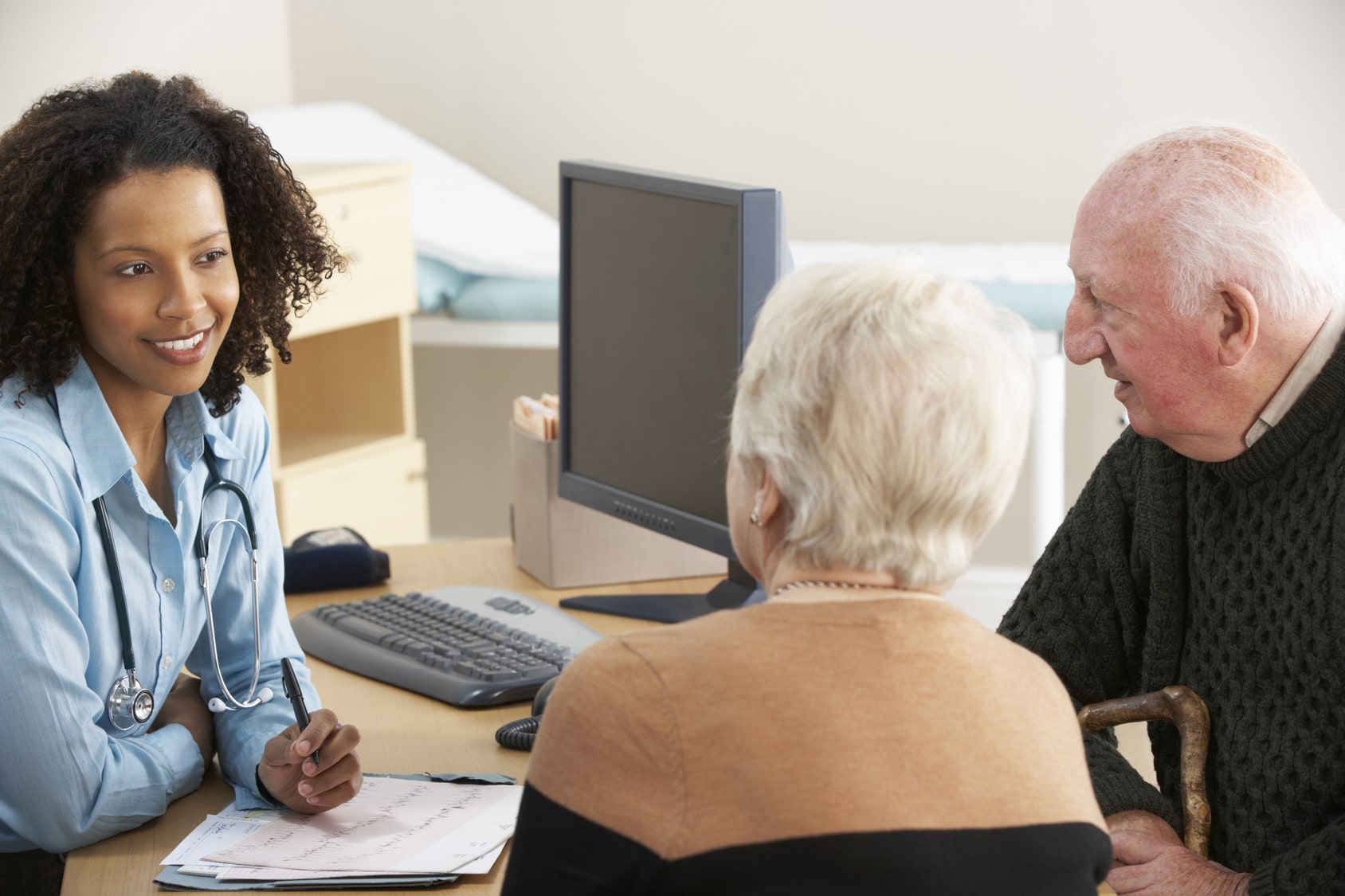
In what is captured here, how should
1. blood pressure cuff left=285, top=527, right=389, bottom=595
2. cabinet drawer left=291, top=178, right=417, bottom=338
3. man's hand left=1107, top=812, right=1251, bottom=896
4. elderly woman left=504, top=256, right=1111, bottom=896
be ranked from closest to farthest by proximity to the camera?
elderly woman left=504, top=256, right=1111, bottom=896 → man's hand left=1107, top=812, right=1251, bottom=896 → blood pressure cuff left=285, top=527, right=389, bottom=595 → cabinet drawer left=291, top=178, right=417, bottom=338

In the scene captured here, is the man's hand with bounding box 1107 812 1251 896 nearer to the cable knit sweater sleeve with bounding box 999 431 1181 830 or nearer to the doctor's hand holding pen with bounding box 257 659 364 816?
the cable knit sweater sleeve with bounding box 999 431 1181 830

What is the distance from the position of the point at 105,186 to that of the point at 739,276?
0.67m

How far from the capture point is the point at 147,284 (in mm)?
1416

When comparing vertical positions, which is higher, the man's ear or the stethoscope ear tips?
the man's ear

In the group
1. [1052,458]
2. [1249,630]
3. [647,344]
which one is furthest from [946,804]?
[1052,458]

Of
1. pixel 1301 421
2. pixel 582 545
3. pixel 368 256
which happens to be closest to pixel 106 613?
pixel 582 545

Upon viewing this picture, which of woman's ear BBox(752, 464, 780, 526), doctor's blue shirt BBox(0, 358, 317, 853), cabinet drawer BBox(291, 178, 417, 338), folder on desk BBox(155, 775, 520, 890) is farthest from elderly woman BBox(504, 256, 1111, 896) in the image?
cabinet drawer BBox(291, 178, 417, 338)

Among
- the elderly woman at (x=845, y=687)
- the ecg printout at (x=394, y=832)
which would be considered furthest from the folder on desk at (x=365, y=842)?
the elderly woman at (x=845, y=687)

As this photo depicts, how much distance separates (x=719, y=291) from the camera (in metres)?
1.68

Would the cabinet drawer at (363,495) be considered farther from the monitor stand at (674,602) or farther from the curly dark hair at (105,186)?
the curly dark hair at (105,186)

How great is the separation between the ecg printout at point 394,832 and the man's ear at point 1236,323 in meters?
0.74

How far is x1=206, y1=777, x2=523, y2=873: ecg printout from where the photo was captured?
122 cm

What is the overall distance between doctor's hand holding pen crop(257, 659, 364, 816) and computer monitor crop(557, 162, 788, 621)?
1.85 ft

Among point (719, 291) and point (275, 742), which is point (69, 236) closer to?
point (275, 742)
